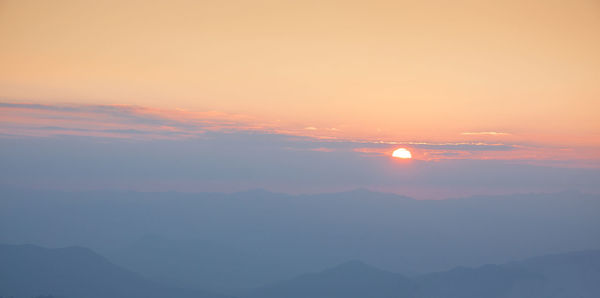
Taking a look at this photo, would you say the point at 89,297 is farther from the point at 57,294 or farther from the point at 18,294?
the point at 18,294

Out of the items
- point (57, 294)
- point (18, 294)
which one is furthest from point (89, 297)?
point (18, 294)

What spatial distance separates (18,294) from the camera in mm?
194625

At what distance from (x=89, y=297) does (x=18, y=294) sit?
28.7 meters

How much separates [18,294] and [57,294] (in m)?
14.9

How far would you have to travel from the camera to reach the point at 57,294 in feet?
654

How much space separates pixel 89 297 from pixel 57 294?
1430 cm
